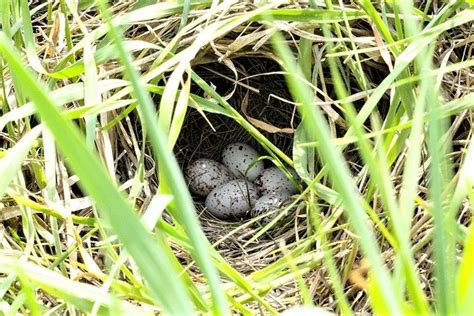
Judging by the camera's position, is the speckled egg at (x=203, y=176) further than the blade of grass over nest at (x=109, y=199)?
Yes

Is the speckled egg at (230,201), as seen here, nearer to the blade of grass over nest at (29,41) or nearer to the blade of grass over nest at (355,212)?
the blade of grass over nest at (29,41)

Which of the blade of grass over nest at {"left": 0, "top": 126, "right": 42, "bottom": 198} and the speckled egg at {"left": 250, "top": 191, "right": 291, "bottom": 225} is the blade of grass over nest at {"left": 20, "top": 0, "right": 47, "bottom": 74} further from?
the speckled egg at {"left": 250, "top": 191, "right": 291, "bottom": 225}

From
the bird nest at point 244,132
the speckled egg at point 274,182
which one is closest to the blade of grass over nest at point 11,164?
the bird nest at point 244,132

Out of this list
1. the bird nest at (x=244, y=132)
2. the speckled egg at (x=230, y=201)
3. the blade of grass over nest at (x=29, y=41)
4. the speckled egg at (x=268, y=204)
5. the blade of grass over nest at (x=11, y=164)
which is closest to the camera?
the blade of grass over nest at (x=11, y=164)

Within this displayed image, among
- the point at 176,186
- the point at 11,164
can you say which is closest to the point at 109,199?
the point at 176,186

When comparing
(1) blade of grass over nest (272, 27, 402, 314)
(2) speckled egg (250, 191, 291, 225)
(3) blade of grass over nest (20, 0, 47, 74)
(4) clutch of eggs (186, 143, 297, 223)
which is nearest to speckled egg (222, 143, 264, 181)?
(4) clutch of eggs (186, 143, 297, 223)

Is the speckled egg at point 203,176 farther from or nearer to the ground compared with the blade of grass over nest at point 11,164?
nearer to the ground

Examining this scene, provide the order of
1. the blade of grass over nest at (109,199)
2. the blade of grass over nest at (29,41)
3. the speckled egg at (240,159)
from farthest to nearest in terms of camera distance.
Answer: the speckled egg at (240,159)
the blade of grass over nest at (29,41)
the blade of grass over nest at (109,199)

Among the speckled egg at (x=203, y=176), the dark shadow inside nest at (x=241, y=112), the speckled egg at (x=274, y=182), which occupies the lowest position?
the speckled egg at (x=274, y=182)
